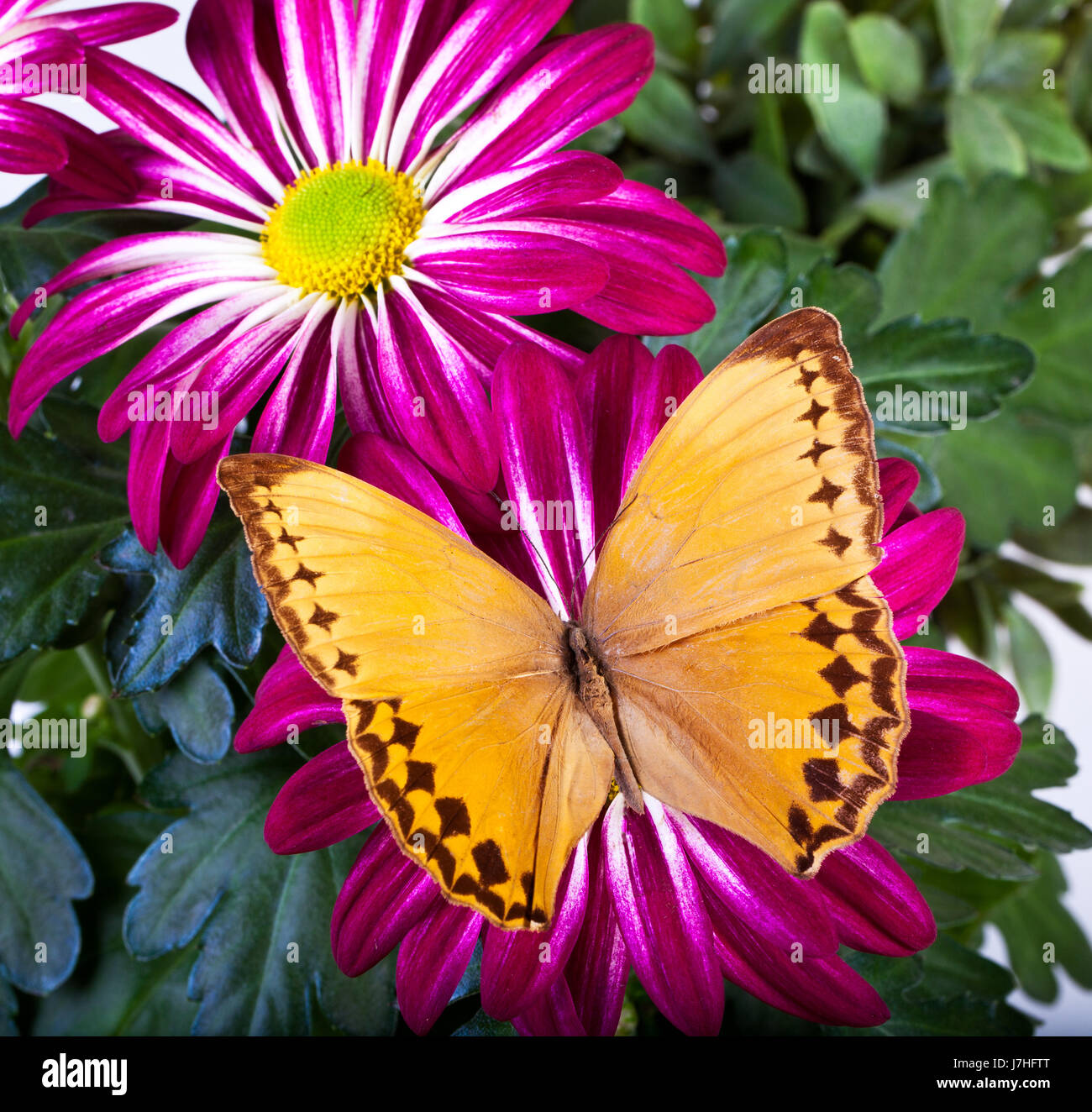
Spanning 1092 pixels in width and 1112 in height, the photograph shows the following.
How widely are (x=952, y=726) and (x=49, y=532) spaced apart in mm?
380

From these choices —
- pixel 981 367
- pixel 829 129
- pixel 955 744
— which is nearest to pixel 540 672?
pixel 955 744

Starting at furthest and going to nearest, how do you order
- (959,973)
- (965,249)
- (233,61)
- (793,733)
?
(965,249) < (959,973) < (233,61) < (793,733)

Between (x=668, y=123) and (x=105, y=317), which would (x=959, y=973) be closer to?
(x=105, y=317)

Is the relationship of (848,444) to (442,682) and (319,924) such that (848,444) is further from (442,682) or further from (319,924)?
(319,924)

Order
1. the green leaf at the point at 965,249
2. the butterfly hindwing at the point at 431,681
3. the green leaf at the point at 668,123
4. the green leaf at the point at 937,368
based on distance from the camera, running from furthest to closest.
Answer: the green leaf at the point at 668,123
the green leaf at the point at 965,249
the green leaf at the point at 937,368
the butterfly hindwing at the point at 431,681

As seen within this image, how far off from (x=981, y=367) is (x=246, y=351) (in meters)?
0.35

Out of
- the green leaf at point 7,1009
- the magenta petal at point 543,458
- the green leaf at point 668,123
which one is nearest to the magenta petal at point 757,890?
the magenta petal at point 543,458

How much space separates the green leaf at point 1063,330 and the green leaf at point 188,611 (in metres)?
0.56

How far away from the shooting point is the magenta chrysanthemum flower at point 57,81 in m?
0.39

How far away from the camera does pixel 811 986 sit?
35cm

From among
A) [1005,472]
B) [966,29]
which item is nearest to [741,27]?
[966,29]

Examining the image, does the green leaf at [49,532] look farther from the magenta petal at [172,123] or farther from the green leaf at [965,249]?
the green leaf at [965,249]

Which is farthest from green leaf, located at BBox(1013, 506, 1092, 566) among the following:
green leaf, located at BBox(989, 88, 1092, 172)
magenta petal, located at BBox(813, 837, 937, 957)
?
magenta petal, located at BBox(813, 837, 937, 957)

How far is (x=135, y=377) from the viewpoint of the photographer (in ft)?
1.23
